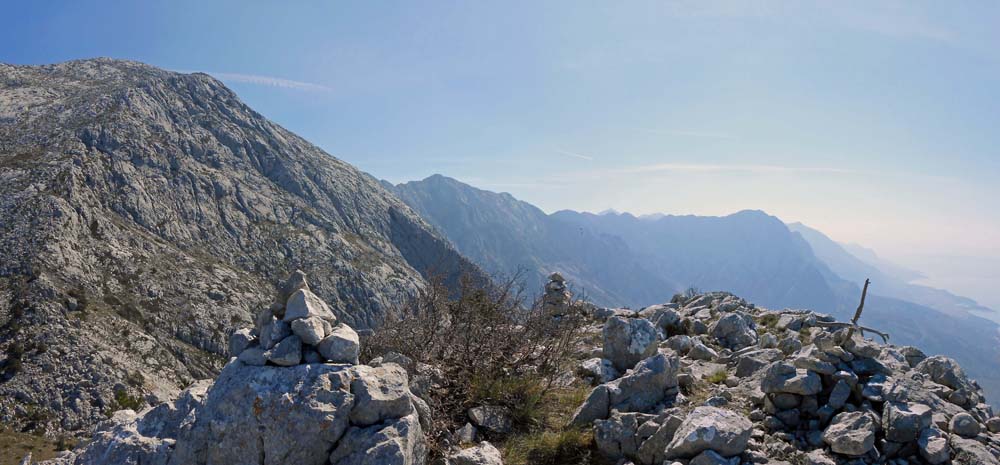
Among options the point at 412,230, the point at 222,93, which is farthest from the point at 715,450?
the point at 222,93

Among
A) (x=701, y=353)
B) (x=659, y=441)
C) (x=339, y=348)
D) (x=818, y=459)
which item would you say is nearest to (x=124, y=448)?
(x=339, y=348)

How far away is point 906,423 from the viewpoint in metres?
6.43

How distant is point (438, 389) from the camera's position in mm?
8305

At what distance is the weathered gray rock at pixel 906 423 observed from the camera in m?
6.41

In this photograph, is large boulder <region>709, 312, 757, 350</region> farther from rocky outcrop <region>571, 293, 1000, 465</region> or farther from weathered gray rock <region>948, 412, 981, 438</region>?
weathered gray rock <region>948, 412, 981, 438</region>

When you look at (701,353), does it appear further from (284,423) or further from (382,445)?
(284,423)

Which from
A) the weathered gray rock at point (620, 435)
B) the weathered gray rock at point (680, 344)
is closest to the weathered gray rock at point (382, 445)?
the weathered gray rock at point (620, 435)

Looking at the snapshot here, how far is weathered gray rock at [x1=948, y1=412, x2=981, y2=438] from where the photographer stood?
6605 mm

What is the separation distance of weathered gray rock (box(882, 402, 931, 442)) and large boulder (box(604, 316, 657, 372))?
4505 millimetres

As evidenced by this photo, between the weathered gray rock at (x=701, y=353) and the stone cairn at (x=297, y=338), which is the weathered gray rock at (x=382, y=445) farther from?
the weathered gray rock at (x=701, y=353)

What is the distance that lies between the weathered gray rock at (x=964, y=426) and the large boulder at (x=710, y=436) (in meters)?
3.22

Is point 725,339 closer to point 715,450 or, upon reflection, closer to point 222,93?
point 715,450

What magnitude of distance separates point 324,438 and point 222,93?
632 ft

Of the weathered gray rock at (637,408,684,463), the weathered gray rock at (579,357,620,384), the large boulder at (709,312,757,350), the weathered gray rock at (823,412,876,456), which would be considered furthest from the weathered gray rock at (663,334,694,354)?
the weathered gray rock at (637,408,684,463)
